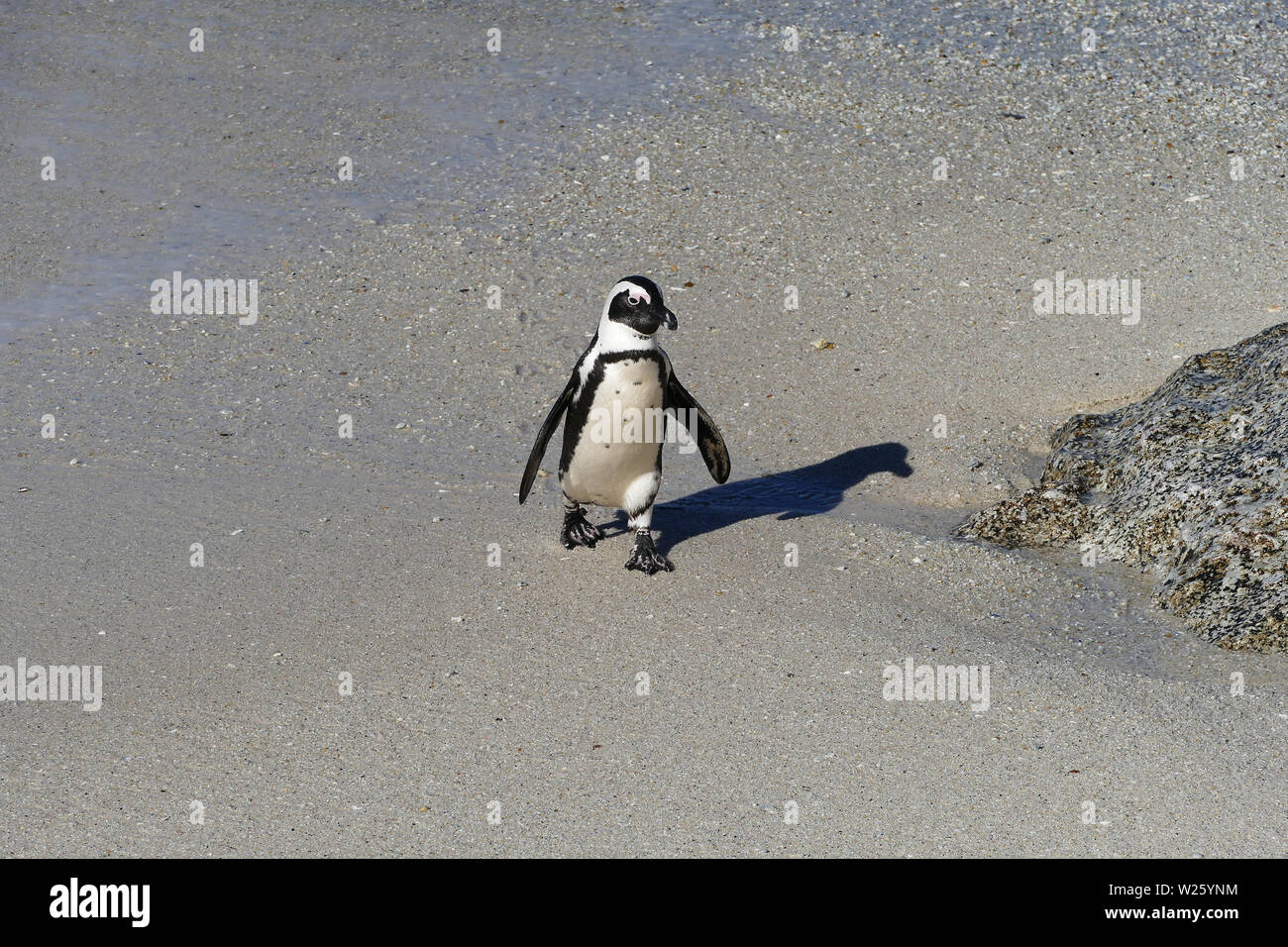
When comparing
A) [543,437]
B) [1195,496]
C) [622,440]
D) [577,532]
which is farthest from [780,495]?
[1195,496]

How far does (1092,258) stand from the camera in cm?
997

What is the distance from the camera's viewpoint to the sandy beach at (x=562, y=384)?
4.89 m

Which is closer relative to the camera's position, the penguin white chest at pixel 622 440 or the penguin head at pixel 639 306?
the penguin head at pixel 639 306

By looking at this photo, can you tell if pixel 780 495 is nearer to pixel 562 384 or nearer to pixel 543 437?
pixel 543 437

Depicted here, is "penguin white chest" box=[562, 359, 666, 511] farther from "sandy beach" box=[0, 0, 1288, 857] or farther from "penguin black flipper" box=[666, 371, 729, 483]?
"sandy beach" box=[0, 0, 1288, 857]

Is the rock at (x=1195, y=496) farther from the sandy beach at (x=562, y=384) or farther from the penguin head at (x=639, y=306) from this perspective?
the penguin head at (x=639, y=306)

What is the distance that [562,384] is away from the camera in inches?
336

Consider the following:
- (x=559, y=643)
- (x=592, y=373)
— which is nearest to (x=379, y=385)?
(x=592, y=373)

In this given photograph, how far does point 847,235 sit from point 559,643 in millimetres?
5256

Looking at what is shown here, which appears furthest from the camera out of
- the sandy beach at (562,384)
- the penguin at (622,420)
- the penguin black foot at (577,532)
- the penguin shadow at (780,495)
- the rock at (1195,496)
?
the penguin shadow at (780,495)

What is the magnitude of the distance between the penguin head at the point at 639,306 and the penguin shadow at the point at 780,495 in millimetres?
1086

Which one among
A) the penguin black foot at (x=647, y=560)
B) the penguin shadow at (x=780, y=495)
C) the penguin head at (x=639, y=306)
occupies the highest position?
the penguin head at (x=639, y=306)

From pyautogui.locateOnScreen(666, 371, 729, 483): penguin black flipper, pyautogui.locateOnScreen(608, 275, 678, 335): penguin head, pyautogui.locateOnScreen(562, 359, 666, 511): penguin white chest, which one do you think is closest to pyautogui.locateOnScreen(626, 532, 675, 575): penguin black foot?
pyautogui.locateOnScreen(562, 359, 666, 511): penguin white chest

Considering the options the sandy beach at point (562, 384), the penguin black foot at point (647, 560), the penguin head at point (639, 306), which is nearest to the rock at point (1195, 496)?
the sandy beach at point (562, 384)
